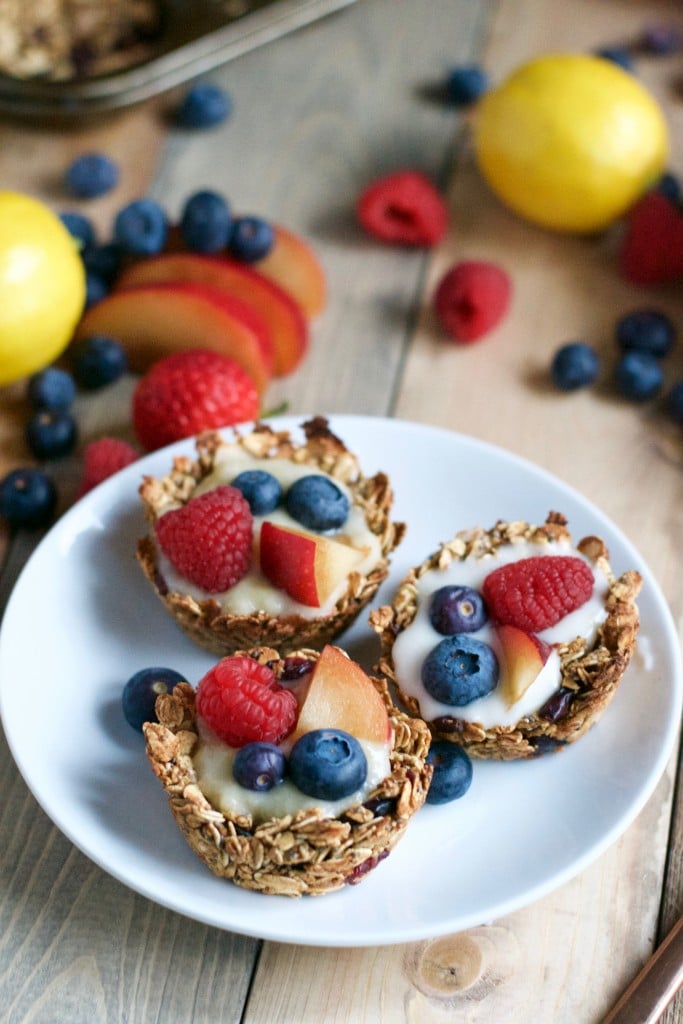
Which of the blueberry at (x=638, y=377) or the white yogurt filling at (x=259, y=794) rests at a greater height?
the blueberry at (x=638, y=377)

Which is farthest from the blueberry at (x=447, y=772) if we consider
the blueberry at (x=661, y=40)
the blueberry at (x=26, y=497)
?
the blueberry at (x=661, y=40)

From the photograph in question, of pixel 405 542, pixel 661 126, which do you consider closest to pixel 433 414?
pixel 405 542

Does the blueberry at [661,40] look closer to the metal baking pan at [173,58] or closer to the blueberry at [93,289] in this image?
the metal baking pan at [173,58]

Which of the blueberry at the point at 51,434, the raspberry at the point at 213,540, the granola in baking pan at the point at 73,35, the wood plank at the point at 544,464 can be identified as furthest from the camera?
the granola in baking pan at the point at 73,35

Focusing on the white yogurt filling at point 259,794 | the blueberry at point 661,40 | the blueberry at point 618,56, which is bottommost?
the white yogurt filling at point 259,794

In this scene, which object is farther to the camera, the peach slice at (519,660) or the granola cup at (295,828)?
the peach slice at (519,660)

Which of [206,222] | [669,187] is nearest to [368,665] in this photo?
[206,222]

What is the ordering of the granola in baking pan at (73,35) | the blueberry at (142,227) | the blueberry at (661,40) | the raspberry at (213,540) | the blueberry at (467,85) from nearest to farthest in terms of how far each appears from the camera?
1. the raspberry at (213,540)
2. the blueberry at (142,227)
3. the granola in baking pan at (73,35)
4. the blueberry at (467,85)
5. the blueberry at (661,40)
